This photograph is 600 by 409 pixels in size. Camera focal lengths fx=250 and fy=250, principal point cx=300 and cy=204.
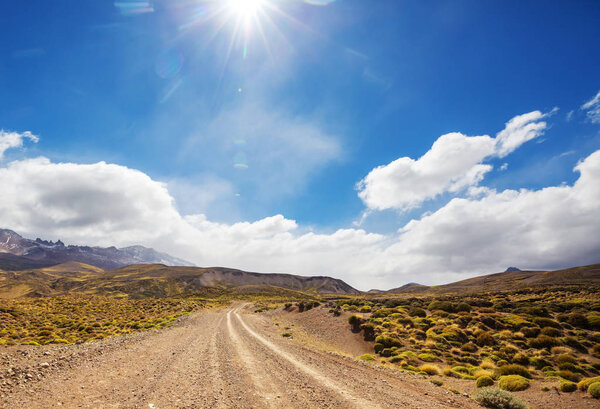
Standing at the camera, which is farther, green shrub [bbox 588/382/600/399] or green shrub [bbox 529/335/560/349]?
green shrub [bbox 529/335/560/349]

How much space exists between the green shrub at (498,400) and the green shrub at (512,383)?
3.52m

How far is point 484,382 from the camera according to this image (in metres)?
13.6

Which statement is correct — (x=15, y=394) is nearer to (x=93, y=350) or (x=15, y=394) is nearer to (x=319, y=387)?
(x=93, y=350)

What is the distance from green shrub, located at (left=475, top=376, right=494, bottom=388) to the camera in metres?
13.5

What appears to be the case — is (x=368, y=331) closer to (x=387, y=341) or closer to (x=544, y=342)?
(x=387, y=341)

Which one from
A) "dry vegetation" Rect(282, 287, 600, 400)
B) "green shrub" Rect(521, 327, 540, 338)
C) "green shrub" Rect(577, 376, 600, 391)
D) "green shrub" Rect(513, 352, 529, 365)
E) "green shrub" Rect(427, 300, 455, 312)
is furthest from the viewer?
"green shrub" Rect(427, 300, 455, 312)

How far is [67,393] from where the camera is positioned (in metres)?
8.67

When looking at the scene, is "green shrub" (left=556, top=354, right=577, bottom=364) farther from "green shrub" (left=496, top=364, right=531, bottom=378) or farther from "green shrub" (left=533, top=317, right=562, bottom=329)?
"green shrub" (left=533, top=317, right=562, bottom=329)

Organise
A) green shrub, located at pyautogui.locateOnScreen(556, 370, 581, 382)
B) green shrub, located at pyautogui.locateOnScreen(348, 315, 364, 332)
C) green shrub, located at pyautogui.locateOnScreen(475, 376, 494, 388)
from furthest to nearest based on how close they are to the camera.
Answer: green shrub, located at pyautogui.locateOnScreen(348, 315, 364, 332) < green shrub, located at pyautogui.locateOnScreen(556, 370, 581, 382) < green shrub, located at pyautogui.locateOnScreen(475, 376, 494, 388)

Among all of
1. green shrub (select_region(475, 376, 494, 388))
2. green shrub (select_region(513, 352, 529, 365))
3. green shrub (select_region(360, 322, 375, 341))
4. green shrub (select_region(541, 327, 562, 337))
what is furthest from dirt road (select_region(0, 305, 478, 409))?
green shrub (select_region(541, 327, 562, 337))

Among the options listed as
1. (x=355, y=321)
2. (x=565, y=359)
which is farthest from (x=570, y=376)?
(x=355, y=321)

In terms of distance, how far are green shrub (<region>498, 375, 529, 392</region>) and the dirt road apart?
3.84 metres

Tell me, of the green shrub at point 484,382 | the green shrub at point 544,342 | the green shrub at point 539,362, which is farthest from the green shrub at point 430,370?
the green shrub at point 544,342

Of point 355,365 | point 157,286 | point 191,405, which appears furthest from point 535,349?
point 157,286
